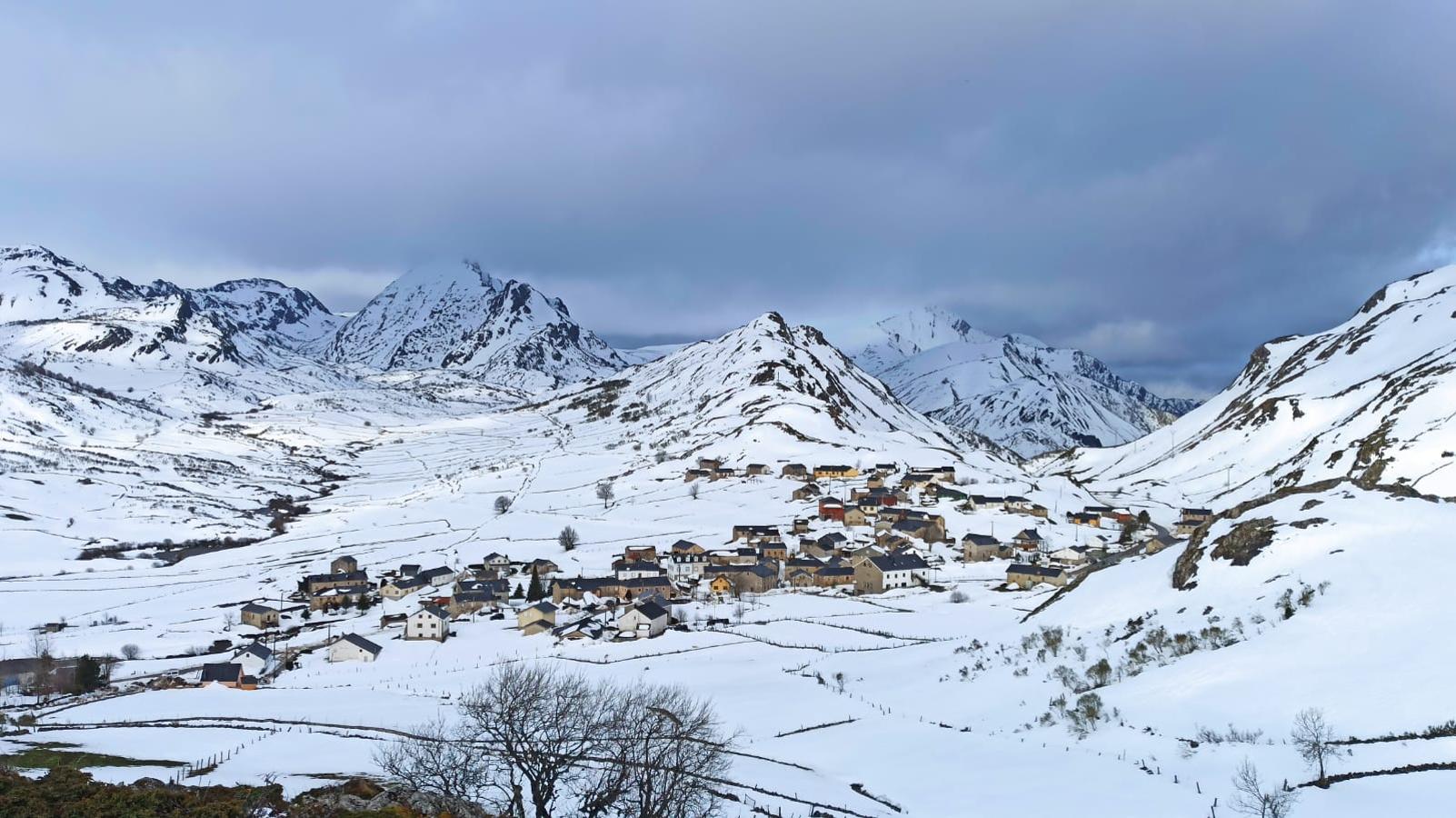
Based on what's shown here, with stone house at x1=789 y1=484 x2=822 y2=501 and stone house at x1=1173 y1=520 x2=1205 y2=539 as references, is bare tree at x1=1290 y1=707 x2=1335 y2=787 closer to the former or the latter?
stone house at x1=1173 y1=520 x2=1205 y2=539

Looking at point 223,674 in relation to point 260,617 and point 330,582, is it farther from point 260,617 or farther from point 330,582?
point 330,582

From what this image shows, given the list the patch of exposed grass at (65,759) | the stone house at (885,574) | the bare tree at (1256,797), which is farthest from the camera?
the stone house at (885,574)

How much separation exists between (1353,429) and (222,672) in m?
163

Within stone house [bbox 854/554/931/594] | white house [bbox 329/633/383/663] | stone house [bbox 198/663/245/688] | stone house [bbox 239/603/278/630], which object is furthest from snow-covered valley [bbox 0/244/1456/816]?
stone house [bbox 198/663/245/688]

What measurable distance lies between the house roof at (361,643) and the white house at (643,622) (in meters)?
18.8

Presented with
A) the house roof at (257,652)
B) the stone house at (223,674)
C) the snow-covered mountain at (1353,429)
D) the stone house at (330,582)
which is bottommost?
the stone house at (223,674)

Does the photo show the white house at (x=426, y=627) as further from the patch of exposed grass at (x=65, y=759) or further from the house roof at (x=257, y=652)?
the patch of exposed grass at (x=65, y=759)

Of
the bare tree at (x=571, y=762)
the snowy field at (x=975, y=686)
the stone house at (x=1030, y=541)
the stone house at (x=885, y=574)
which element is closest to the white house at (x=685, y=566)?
the snowy field at (x=975, y=686)

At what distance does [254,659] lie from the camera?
5825cm

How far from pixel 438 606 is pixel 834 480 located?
8733 cm

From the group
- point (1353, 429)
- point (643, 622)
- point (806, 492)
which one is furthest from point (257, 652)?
point (1353, 429)

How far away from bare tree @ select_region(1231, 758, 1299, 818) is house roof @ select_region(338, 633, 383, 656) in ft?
193

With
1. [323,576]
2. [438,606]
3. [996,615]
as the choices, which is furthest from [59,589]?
[996,615]

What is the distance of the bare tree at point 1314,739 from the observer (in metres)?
17.2
